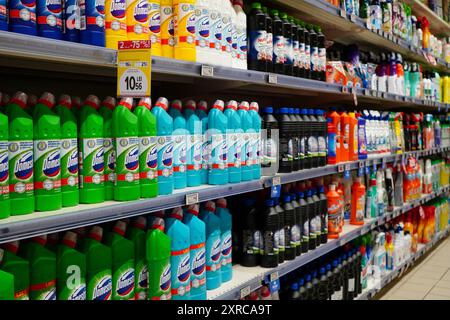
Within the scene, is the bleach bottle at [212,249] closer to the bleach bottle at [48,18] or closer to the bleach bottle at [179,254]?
the bleach bottle at [179,254]

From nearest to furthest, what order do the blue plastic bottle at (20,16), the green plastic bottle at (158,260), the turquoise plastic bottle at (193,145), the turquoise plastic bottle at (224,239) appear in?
the blue plastic bottle at (20,16) → the green plastic bottle at (158,260) → the turquoise plastic bottle at (193,145) → the turquoise plastic bottle at (224,239)

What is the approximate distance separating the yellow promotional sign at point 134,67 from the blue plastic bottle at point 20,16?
0.92 feet

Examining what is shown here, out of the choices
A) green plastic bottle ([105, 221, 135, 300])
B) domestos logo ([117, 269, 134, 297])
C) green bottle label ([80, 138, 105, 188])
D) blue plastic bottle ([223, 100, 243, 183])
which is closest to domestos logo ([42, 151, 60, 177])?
green bottle label ([80, 138, 105, 188])

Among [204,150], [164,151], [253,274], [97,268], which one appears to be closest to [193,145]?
[204,150]

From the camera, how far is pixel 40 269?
142 cm

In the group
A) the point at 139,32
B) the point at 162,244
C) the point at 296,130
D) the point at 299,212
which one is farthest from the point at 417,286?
the point at 139,32

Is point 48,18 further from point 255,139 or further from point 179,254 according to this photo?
point 255,139

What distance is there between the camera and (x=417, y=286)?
4.05m

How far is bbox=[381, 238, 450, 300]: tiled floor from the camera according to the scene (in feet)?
12.5

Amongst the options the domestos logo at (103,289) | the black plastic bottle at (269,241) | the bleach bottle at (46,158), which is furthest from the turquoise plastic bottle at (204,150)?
the bleach bottle at (46,158)

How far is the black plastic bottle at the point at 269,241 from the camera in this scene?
2396mm

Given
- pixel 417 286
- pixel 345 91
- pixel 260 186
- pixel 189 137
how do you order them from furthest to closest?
pixel 417 286 → pixel 345 91 → pixel 260 186 → pixel 189 137
